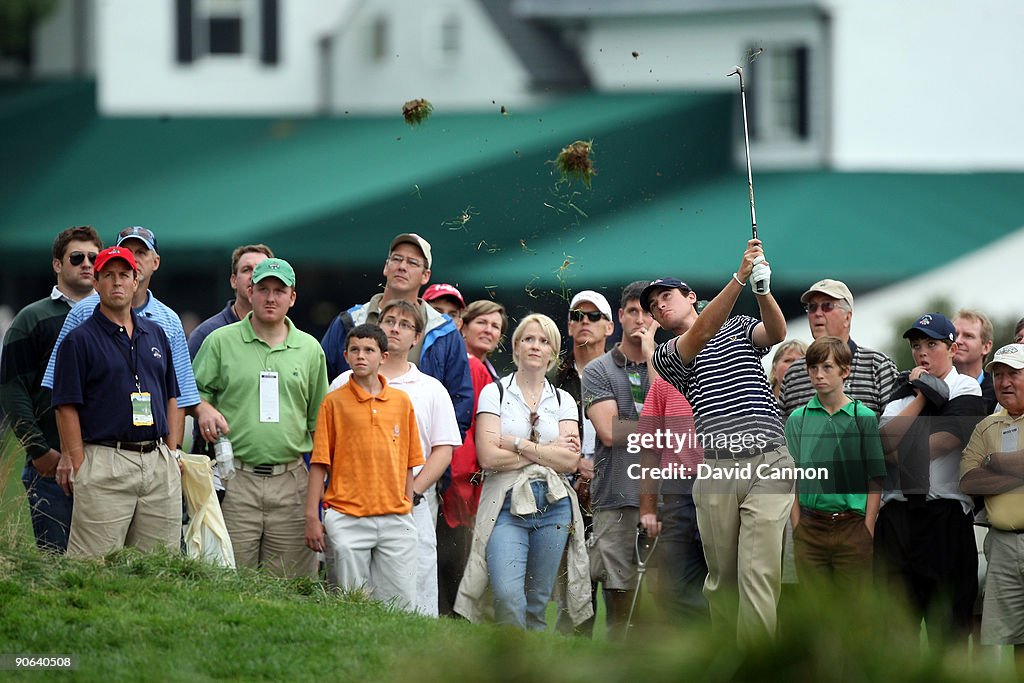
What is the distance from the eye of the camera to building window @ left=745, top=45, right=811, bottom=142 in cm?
3058

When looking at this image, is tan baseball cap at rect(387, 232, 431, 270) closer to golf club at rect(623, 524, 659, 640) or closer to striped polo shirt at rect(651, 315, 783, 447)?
striped polo shirt at rect(651, 315, 783, 447)

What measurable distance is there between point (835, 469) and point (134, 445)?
381 centimetres

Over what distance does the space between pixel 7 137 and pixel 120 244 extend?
88.9 feet

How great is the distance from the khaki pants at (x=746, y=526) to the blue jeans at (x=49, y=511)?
3.46 metres

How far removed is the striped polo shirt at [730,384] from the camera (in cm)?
823

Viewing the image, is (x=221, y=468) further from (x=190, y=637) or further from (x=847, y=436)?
(x=847, y=436)

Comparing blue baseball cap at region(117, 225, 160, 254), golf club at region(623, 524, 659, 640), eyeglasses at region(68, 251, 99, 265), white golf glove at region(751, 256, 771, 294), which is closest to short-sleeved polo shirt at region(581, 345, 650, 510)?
golf club at region(623, 524, 659, 640)

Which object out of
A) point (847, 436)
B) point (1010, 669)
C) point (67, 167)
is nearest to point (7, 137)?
point (67, 167)

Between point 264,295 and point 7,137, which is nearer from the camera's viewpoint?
point 264,295

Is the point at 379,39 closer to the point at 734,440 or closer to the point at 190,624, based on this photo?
the point at 734,440

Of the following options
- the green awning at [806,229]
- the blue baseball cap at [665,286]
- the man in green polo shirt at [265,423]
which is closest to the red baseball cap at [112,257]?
the man in green polo shirt at [265,423]

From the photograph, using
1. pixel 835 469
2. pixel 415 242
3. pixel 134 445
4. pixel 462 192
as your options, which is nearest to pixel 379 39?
pixel 462 192

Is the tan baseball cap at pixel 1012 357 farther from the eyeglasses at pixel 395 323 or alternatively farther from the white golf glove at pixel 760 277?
the eyeglasses at pixel 395 323

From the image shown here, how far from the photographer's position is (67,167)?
33.5m
